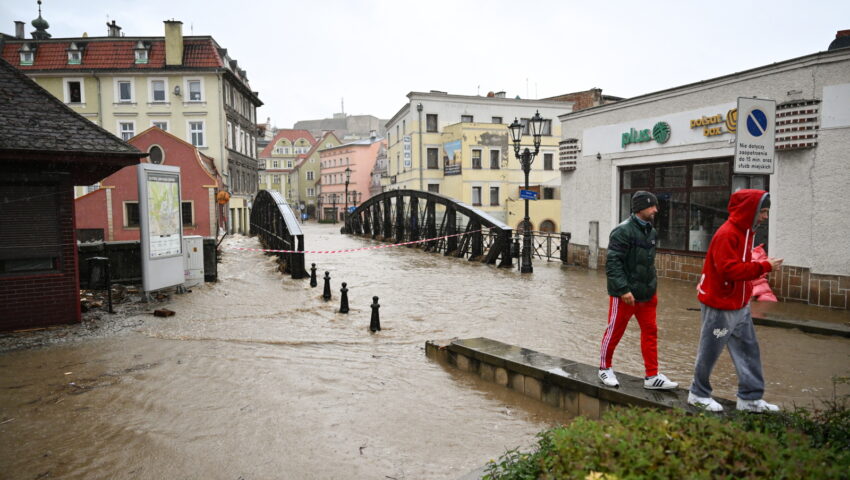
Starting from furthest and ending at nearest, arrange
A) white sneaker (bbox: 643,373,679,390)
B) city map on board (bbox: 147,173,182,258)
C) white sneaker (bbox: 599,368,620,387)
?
city map on board (bbox: 147,173,182,258)
white sneaker (bbox: 599,368,620,387)
white sneaker (bbox: 643,373,679,390)

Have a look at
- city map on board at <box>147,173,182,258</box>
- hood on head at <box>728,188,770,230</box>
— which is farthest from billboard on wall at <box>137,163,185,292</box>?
hood on head at <box>728,188,770,230</box>

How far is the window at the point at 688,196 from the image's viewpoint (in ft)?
40.1

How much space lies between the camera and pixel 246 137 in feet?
146

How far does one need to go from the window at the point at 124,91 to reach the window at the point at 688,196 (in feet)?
113

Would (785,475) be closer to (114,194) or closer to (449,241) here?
(449,241)

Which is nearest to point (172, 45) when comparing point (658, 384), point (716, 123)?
point (716, 123)

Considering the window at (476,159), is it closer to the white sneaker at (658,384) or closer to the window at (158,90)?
the window at (158,90)

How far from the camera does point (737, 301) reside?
3980 mm

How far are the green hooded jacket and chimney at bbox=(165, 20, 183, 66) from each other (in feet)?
125

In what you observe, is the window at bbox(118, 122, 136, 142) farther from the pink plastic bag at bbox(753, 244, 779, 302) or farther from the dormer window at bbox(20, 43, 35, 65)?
the pink plastic bag at bbox(753, 244, 779, 302)

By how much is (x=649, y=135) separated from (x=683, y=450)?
1237 cm

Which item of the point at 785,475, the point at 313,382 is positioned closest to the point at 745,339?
the point at 785,475

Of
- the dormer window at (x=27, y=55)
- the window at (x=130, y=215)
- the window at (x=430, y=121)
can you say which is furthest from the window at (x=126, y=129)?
the window at (x=430, y=121)

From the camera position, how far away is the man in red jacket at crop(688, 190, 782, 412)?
13.0 feet
